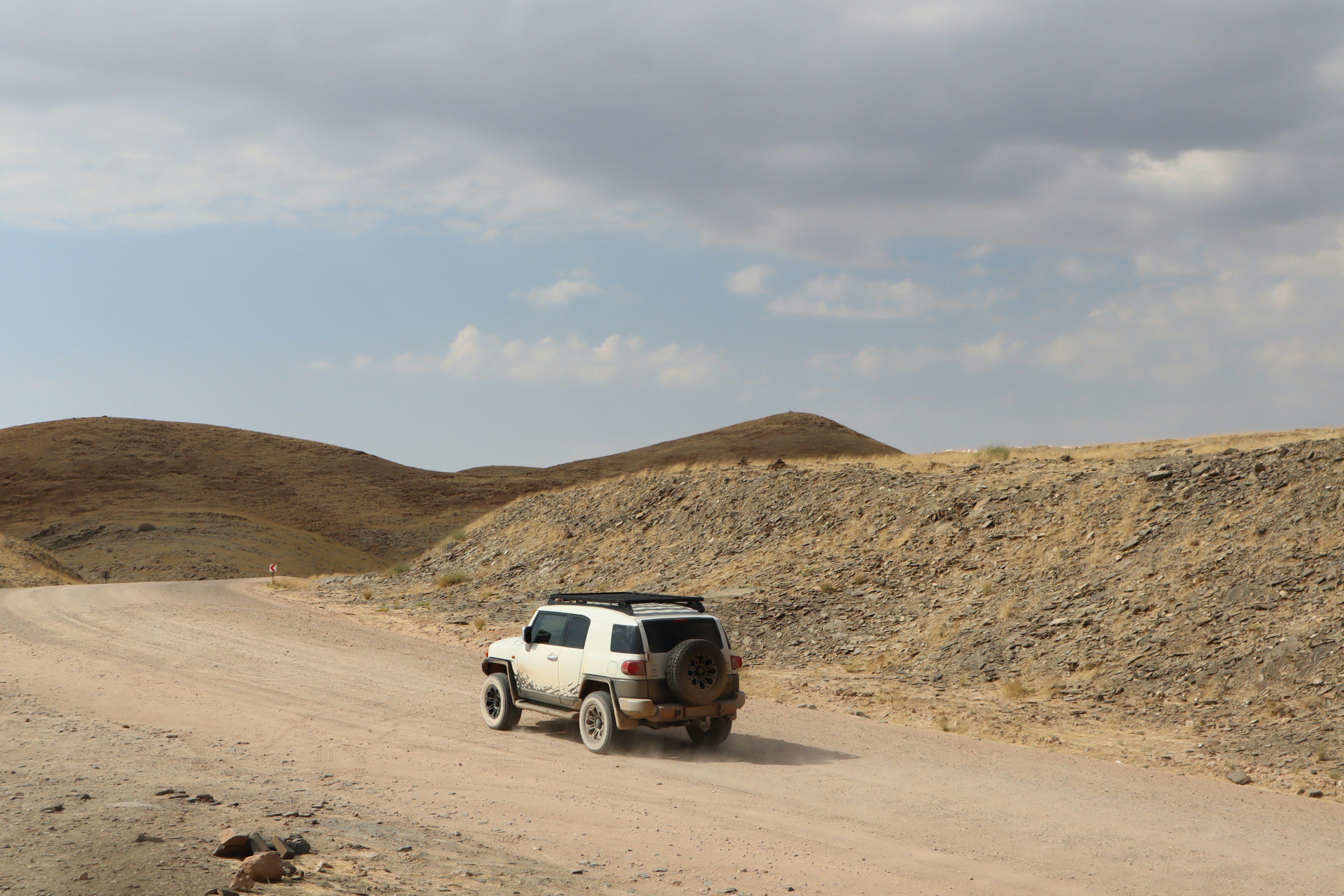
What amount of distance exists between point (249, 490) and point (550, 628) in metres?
84.5

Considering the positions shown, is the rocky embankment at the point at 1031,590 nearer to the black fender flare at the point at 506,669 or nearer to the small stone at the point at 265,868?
the black fender flare at the point at 506,669

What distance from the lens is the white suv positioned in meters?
12.6

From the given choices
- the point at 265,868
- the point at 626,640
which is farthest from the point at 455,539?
the point at 265,868

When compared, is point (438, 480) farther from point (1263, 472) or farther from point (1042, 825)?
point (1042, 825)

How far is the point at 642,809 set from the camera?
10.2 metres

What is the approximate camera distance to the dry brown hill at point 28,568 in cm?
3778

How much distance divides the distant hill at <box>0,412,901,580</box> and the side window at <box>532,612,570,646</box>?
45.1m

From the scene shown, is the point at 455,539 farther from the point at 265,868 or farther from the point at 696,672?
the point at 265,868

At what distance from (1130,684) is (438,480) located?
91831 millimetres

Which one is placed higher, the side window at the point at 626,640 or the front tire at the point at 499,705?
the side window at the point at 626,640

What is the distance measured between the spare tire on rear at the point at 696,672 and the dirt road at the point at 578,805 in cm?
91

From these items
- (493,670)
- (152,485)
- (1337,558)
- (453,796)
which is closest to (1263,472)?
(1337,558)

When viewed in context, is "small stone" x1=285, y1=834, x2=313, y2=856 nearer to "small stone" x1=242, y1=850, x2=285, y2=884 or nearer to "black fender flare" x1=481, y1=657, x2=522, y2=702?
"small stone" x1=242, y1=850, x2=285, y2=884

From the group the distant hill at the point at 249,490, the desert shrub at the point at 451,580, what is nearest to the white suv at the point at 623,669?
the desert shrub at the point at 451,580
